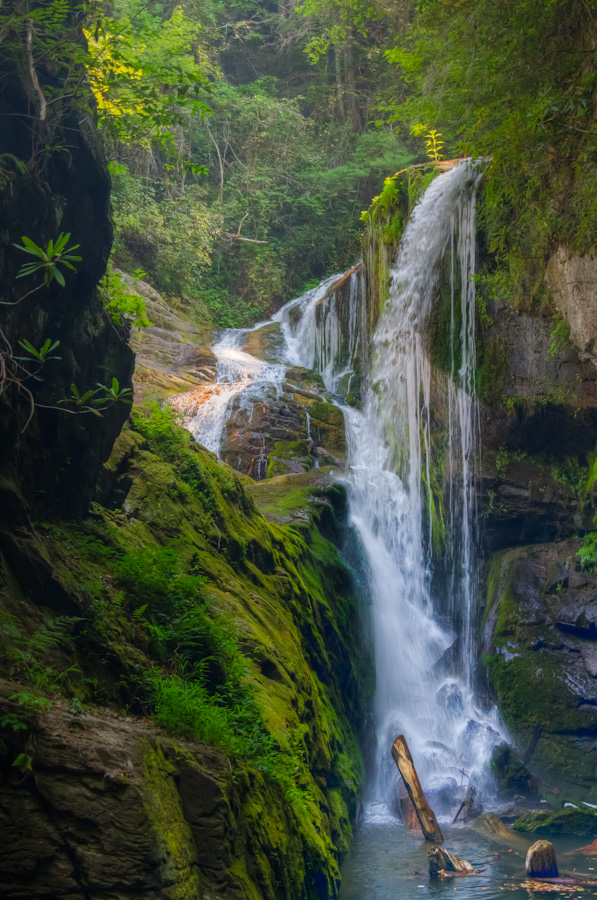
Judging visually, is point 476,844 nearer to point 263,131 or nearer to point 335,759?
point 335,759

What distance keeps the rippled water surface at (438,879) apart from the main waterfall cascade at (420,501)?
4.00 ft

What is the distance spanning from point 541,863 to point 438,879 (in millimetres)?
1007

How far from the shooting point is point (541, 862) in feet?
21.7

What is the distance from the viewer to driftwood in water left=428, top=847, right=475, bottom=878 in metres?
6.58

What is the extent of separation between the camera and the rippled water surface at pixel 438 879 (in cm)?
611

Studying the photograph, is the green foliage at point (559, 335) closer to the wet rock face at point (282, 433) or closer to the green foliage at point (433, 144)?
the wet rock face at point (282, 433)

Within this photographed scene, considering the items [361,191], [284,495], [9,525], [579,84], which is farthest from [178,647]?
[361,191]

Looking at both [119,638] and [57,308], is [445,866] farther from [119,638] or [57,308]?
[57,308]

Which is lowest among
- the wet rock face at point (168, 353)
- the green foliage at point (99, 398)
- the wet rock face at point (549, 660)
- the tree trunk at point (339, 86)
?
the wet rock face at point (549, 660)

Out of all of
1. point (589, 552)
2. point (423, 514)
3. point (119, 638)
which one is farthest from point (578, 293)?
point (119, 638)

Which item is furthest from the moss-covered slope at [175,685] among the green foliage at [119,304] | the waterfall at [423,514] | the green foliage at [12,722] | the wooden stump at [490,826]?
the waterfall at [423,514]

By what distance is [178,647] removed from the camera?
473 cm

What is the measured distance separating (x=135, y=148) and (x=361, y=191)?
28.2 ft

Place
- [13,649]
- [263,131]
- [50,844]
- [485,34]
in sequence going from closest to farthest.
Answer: [50,844], [13,649], [485,34], [263,131]
